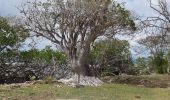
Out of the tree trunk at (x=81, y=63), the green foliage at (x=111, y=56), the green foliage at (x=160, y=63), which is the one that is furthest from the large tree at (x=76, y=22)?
the green foliage at (x=160, y=63)

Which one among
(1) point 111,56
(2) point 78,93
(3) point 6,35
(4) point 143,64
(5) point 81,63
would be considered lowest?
(2) point 78,93

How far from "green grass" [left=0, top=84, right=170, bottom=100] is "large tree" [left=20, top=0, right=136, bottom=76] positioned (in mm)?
3763

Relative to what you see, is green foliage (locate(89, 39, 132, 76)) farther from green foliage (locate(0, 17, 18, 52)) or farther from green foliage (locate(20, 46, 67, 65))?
green foliage (locate(0, 17, 18, 52))

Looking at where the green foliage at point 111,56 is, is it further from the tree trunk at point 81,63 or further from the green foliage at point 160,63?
the tree trunk at point 81,63

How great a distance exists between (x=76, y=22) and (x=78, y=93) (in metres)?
6.93

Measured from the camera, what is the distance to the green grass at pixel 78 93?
16.2m

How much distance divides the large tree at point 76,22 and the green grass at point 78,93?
3.76 meters

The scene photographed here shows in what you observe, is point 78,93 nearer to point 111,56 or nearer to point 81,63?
point 81,63

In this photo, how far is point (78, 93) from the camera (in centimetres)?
1758

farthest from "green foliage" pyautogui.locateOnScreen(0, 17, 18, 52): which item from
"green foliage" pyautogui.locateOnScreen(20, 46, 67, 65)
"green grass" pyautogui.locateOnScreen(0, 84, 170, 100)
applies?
"green grass" pyautogui.locateOnScreen(0, 84, 170, 100)

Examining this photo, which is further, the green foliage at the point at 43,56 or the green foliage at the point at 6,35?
the green foliage at the point at 43,56

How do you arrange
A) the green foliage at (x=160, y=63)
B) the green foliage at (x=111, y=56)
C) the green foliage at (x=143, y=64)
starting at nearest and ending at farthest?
the green foliage at (x=111, y=56) → the green foliage at (x=160, y=63) → the green foliage at (x=143, y=64)

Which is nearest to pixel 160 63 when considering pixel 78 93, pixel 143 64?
pixel 143 64

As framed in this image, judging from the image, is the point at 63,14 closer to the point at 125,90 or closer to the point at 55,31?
the point at 55,31
